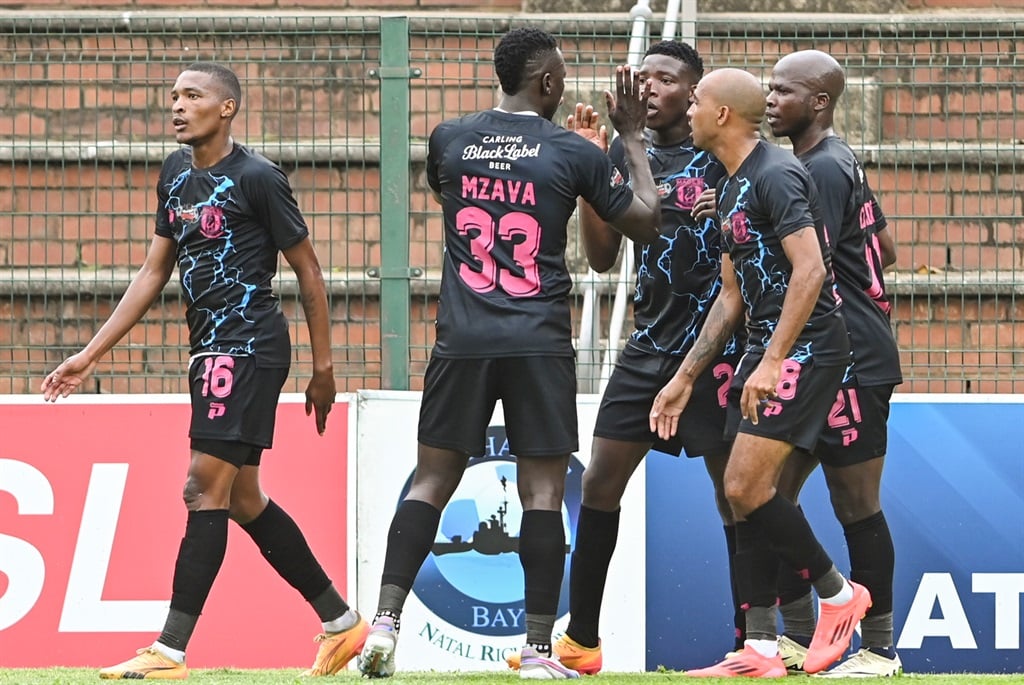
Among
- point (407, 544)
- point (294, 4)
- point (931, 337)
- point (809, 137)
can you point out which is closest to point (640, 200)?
point (809, 137)

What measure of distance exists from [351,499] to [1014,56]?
3.67 m

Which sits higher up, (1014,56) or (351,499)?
(1014,56)

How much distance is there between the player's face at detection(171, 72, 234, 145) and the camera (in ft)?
20.0

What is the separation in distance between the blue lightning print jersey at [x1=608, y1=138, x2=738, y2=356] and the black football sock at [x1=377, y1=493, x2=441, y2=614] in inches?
47.3

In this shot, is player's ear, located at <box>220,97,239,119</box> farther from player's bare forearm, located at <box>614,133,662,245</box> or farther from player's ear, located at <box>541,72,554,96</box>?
player's bare forearm, located at <box>614,133,662,245</box>

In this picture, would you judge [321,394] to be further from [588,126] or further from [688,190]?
[688,190]

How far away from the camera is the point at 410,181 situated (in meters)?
8.27

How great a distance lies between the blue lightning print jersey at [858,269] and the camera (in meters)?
6.18

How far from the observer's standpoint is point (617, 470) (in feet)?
21.2

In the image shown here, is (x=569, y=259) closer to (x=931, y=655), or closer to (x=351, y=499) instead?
(x=351, y=499)

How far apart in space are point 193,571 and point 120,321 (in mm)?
972

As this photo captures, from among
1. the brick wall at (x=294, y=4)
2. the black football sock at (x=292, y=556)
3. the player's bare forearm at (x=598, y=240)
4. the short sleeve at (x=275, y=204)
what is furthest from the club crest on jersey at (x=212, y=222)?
the brick wall at (x=294, y=4)

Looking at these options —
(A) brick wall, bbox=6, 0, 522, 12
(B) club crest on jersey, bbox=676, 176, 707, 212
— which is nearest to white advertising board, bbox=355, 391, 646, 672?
(B) club crest on jersey, bbox=676, 176, 707, 212

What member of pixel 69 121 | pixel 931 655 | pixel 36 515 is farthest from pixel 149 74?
pixel 931 655
